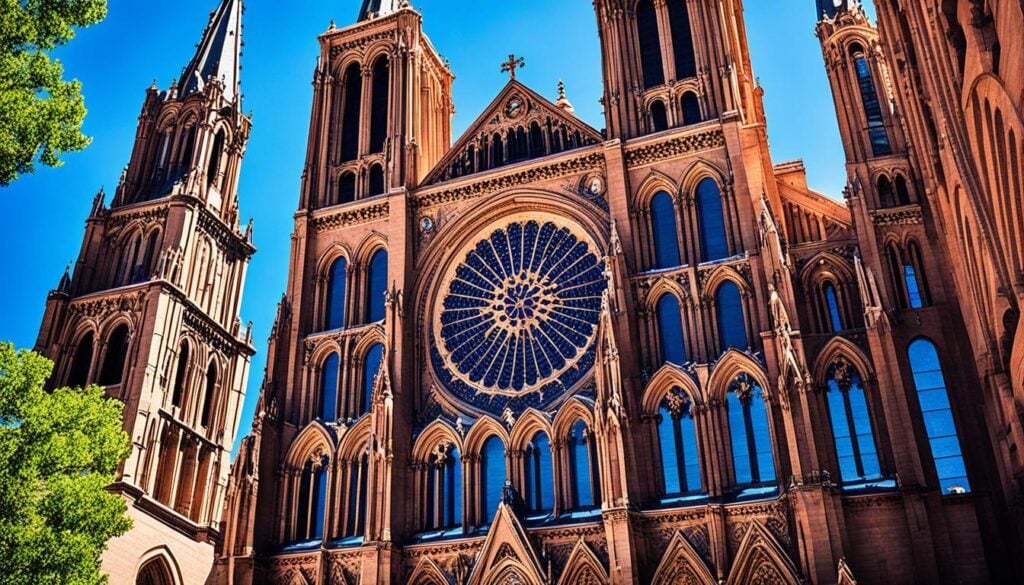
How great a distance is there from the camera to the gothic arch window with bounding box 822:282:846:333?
1072 inches

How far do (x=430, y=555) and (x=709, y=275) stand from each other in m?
12.1

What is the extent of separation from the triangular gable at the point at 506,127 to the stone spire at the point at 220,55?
636 inches

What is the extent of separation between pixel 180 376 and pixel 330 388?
29.3ft

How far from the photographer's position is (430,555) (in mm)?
27578

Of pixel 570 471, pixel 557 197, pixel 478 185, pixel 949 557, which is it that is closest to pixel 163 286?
pixel 478 185

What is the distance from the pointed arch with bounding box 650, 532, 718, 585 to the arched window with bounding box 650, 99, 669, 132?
14607mm

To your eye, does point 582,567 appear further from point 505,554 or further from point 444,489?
point 444,489

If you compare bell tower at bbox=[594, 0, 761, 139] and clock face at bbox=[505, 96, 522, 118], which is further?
clock face at bbox=[505, 96, 522, 118]

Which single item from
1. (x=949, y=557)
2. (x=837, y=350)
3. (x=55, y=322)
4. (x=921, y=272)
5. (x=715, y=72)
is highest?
(x=715, y=72)

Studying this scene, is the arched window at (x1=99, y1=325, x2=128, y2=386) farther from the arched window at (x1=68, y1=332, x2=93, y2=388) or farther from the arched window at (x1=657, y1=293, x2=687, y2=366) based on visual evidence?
the arched window at (x1=657, y1=293, x2=687, y2=366)

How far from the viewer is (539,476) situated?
1112 inches

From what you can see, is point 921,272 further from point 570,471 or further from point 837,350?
point 570,471

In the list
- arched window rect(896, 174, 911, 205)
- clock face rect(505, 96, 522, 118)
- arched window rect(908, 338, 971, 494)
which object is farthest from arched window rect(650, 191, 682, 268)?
arched window rect(908, 338, 971, 494)

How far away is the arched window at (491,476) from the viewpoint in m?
28.4
